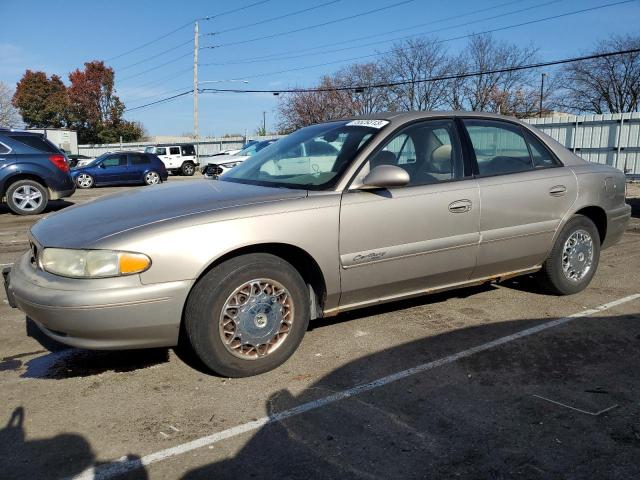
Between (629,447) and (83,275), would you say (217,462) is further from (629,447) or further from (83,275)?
(629,447)

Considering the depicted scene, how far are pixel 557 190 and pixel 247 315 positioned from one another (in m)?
2.85

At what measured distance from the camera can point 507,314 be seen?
14.9 ft

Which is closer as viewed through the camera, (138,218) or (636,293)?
(138,218)

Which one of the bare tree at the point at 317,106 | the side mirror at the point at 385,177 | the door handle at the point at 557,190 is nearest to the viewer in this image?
the side mirror at the point at 385,177

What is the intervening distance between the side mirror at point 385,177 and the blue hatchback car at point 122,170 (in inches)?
790

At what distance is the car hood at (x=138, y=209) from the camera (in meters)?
3.15

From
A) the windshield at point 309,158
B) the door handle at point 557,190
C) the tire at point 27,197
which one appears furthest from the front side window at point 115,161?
the door handle at point 557,190

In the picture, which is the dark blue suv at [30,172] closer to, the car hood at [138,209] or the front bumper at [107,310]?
the car hood at [138,209]

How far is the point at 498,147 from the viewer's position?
451 centimetres

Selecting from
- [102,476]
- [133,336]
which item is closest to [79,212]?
[133,336]

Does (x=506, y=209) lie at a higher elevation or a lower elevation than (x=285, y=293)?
higher

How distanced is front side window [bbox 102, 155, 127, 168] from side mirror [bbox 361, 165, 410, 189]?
20654 millimetres

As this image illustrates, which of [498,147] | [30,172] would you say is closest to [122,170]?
[30,172]

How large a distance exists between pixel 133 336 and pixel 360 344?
1.57 meters
